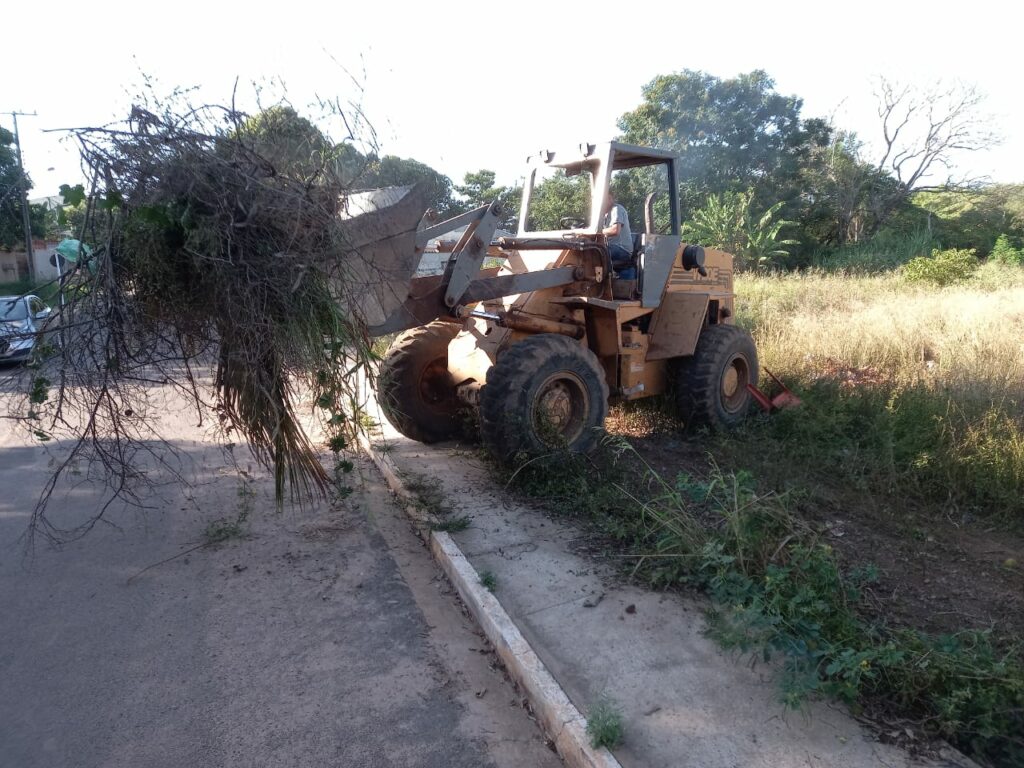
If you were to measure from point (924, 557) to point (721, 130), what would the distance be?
24570 millimetres

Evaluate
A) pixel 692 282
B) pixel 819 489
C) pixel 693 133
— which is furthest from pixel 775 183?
pixel 819 489

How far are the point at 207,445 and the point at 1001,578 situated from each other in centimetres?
714

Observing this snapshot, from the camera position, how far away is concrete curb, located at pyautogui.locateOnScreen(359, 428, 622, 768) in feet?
10.5

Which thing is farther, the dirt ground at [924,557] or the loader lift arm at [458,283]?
the loader lift arm at [458,283]

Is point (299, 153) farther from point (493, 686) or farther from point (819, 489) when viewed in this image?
point (819, 489)

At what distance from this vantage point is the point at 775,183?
92.1 feet

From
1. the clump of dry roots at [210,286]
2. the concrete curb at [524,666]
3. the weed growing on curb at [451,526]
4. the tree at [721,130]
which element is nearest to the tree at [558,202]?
the weed growing on curb at [451,526]

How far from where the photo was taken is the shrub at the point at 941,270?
60.4 feet

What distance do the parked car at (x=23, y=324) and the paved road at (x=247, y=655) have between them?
1.51 m

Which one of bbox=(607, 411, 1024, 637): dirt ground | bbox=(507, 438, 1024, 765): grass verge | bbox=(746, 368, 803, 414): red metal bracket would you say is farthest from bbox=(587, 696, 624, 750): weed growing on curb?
bbox=(746, 368, 803, 414): red metal bracket

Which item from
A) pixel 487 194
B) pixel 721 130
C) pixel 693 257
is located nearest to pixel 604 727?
pixel 693 257

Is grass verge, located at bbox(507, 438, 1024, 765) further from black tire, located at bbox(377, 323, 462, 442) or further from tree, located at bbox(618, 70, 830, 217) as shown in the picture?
tree, located at bbox(618, 70, 830, 217)

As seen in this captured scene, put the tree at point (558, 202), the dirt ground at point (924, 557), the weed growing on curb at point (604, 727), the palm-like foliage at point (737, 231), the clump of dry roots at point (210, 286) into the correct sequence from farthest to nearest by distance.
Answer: the palm-like foliage at point (737, 231) → the tree at point (558, 202) → the dirt ground at point (924, 557) → the clump of dry roots at point (210, 286) → the weed growing on curb at point (604, 727)

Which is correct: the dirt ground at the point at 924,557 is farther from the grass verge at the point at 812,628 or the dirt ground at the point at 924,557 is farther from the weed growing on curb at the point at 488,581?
the weed growing on curb at the point at 488,581
